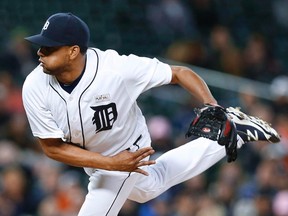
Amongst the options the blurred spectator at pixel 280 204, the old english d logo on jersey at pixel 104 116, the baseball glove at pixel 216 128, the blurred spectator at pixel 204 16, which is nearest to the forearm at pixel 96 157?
the old english d logo on jersey at pixel 104 116

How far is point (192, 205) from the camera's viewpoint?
932 cm

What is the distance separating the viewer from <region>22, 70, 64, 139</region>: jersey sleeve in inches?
239

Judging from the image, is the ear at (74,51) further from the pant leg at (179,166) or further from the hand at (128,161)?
the pant leg at (179,166)

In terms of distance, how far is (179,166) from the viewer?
21.9 ft

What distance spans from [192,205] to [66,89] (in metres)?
3.52

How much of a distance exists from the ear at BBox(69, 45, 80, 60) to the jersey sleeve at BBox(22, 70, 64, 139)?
0.29m

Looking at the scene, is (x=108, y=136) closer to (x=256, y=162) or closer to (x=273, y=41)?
(x=256, y=162)

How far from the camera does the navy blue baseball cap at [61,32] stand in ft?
19.3

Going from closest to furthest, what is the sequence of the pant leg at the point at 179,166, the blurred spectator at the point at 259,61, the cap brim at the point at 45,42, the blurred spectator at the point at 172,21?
the cap brim at the point at 45,42
the pant leg at the point at 179,166
the blurred spectator at the point at 259,61
the blurred spectator at the point at 172,21

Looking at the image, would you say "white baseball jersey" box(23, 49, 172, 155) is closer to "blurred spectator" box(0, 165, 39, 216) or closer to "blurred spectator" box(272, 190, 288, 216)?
"blurred spectator" box(272, 190, 288, 216)

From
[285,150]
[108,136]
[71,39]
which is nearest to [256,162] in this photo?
[285,150]

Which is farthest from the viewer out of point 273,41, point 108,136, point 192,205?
point 273,41

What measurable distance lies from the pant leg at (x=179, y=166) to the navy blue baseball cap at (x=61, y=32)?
4.04 ft

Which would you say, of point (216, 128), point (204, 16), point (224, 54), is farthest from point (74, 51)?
point (204, 16)
